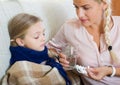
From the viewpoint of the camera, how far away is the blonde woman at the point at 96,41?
4.32 ft

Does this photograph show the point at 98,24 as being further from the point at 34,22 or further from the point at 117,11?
the point at 117,11

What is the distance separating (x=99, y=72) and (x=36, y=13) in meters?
0.49

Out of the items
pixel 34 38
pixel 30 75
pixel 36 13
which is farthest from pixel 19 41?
pixel 36 13

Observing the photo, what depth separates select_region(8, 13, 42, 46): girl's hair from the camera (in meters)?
1.18

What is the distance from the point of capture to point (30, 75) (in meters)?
1.13

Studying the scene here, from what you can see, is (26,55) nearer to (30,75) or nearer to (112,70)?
(30,75)

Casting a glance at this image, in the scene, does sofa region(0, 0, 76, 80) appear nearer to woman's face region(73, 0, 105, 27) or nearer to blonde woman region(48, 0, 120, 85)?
blonde woman region(48, 0, 120, 85)

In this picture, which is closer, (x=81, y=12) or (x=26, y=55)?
(x=26, y=55)

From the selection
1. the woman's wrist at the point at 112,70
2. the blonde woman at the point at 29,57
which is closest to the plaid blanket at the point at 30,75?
the blonde woman at the point at 29,57

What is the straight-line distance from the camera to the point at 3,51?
3.84 ft

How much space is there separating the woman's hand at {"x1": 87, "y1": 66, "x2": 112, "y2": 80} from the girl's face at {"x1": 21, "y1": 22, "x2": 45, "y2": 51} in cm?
30

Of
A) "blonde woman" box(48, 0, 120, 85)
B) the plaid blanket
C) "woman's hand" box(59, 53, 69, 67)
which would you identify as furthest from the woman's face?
the plaid blanket

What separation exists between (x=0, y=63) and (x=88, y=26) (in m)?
0.54

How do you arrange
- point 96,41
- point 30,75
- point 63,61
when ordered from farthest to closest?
point 96,41 < point 63,61 < point 30,75
